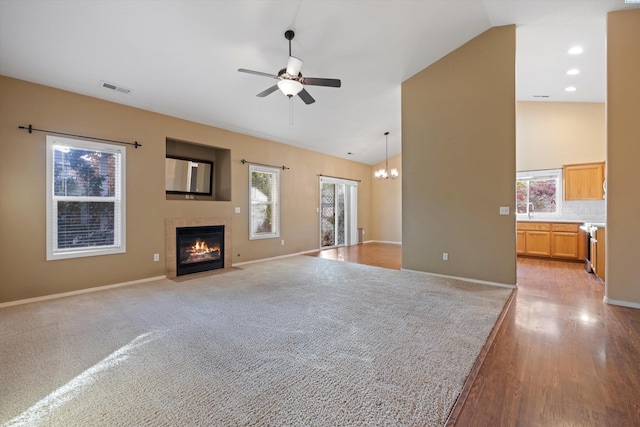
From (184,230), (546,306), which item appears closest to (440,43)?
(546,306)

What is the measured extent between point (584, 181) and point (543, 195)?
0.82m

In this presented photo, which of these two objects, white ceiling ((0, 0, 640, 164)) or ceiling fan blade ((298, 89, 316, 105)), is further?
ceiling fan blade ((298, 89, 316, 105))

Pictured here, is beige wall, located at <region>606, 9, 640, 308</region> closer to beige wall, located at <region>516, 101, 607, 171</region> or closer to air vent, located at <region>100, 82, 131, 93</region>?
beige wall, located at <region>516, 101, 607, 171</region>

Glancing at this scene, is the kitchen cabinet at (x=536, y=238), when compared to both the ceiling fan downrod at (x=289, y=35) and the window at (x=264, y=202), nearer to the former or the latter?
the window at (x=264, y=202)

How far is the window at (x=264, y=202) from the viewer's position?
251 inches

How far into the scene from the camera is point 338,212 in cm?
888

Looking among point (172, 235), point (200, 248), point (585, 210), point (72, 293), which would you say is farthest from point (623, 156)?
point (72, 293)

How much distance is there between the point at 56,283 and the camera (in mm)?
3812

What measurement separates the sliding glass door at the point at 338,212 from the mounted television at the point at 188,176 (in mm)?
3325

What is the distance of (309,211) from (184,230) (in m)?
3.43

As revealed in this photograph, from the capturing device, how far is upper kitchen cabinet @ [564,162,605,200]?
5902 millimetres

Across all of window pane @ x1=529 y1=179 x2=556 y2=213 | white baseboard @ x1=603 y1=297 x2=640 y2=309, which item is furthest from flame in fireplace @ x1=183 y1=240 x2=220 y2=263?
window pane @ x1=529 y1=179 x2=556 y2=213

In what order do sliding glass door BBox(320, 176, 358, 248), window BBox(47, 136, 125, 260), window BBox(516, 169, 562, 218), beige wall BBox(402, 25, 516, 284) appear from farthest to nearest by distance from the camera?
sliding glass door BBox(320, 176, 358, 248) → window BBox(516, 169, 562, 218) → beige wall BBox(402, 25, 516, 284) → window BBox(47, 136, 125, 260)

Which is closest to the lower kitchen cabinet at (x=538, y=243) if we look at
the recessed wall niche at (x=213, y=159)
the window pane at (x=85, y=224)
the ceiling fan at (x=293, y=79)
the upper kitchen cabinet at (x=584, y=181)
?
the upper kitchen cabinet at (x=584, y=181)
